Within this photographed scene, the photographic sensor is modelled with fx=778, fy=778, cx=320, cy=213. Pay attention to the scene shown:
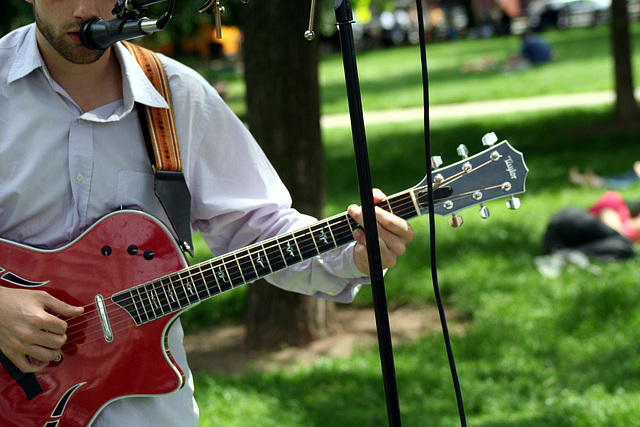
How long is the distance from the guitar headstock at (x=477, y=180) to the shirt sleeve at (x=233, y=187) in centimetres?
34

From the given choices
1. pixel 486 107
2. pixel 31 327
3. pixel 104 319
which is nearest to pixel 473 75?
pixel 486 107

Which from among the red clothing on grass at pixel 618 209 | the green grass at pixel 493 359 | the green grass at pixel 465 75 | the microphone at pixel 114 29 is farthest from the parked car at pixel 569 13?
the microphone at pixel 114 29

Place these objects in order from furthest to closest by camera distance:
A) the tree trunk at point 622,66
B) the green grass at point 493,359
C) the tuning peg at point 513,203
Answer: the tree trunk at point 622,66
the green grass at point 493,359
the tuning peg at point 513,203

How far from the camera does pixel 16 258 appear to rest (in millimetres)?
2113

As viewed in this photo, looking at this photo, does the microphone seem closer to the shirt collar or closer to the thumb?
the shirt collar

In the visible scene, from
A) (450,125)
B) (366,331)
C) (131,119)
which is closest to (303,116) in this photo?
(366,331)

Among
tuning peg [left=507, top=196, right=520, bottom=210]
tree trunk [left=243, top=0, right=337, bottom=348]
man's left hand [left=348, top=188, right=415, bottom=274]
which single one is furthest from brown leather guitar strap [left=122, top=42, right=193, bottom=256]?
tree trunk [left=243, top=0, right=337, bottom=348]

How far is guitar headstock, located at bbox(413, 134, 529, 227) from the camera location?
2.06 meters

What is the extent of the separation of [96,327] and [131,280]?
16 centimetres

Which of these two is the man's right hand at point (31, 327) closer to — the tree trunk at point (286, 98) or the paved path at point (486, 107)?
the tree trunk at point (286, 98)

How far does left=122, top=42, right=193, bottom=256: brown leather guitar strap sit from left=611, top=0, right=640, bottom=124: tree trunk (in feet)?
31.0

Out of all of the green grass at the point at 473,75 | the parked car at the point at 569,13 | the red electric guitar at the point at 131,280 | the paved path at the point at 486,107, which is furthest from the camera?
the parked car at the point at 569,13

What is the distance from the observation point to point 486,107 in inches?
551

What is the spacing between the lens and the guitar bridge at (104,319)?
214 centimetres
